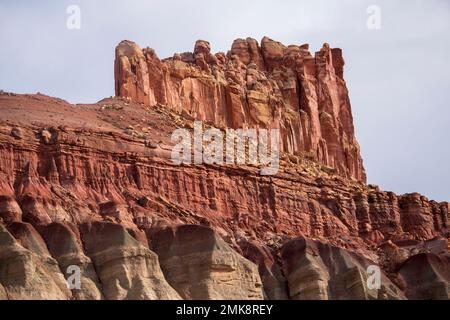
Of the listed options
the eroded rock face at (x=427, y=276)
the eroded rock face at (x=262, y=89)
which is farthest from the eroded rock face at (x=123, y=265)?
the eroded rock face at (x=262, y=89)

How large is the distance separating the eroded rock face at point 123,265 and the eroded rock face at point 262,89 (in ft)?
91.0

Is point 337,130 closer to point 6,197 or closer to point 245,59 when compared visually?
point 245,59

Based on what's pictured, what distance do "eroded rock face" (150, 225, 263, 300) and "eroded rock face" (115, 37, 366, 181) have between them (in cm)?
2572

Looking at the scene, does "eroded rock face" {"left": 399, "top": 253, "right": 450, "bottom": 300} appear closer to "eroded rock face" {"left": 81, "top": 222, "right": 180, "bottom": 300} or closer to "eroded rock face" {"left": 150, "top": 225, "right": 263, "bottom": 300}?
"eroded rock face" {"left": 150, "top": 225, "right": 263, "bottom": 300}

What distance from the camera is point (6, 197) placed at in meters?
99.4

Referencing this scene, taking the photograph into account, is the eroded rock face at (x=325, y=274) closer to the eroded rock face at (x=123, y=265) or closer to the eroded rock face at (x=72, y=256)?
the eroded rock face at (x=123, y=265)

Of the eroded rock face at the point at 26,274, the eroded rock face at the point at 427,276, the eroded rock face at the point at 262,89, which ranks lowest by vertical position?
the eroded rock face at the point at 26,274

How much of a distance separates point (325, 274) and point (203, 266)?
8.78m

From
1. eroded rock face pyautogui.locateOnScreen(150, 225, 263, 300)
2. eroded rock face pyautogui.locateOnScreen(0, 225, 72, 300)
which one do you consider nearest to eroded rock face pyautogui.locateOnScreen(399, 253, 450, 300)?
eroded rock face pyautogui.locateOnScreen(150, 225, 263, 300)

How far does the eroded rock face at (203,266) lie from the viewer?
98.3 meters

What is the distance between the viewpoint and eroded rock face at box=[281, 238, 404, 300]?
10250 centimetres

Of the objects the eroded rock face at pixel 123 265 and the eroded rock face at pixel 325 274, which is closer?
the eroded rock face at pixel 123 265

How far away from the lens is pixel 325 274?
341 ft
